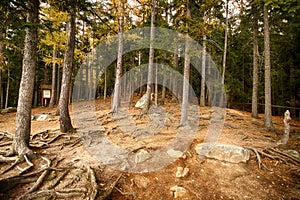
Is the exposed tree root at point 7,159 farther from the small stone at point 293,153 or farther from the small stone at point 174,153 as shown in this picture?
the small stone at point 293,153

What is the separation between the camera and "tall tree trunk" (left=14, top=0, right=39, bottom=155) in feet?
17.5

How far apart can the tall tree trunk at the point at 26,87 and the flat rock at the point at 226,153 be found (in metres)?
5.93

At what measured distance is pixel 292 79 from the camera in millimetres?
16141

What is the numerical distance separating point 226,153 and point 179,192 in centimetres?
235

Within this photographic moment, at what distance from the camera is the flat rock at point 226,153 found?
5.39 meters

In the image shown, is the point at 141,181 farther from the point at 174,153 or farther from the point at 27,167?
the point at 27,167

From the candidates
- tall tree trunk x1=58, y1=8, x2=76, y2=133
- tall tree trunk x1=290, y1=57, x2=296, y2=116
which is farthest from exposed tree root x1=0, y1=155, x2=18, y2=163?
tall tree trunk x1=290, y1=57, x2=296, y2=116

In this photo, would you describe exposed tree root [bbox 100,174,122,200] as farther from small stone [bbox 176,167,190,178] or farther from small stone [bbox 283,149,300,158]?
small stone [bbox 283,149,300,158]

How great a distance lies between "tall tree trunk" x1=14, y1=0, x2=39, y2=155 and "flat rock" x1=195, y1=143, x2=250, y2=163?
5926mm

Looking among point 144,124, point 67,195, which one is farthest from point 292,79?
point 67,195

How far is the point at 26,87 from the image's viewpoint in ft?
17.7

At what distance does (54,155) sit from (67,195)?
2448 millimetres

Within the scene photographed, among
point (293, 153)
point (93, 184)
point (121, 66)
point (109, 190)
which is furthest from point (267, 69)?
point (93, 184)

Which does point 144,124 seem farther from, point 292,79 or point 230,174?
point 292,79
